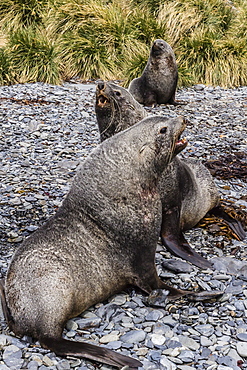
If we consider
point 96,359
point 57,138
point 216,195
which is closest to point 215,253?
point 216,195

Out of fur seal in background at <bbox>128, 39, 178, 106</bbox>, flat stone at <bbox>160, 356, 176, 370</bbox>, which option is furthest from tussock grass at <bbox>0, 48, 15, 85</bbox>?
flat stone at <bbox>160, 356, 176, 370</bbox>

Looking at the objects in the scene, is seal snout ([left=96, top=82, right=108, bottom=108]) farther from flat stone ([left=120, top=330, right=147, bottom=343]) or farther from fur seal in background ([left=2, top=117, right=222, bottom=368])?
flat stone ([left=120, top=330, right=147, bottom=343])

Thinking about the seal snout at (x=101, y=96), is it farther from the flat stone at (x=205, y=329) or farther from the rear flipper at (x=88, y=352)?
the rear flipper at (x=88, y=352)

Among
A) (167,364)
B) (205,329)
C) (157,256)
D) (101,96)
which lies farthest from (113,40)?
(167,364)

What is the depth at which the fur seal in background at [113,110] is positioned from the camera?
5.01m

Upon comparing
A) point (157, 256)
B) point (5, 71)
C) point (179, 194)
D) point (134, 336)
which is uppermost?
point (179, 194)

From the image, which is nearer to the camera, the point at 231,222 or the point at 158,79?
the point at 231,222

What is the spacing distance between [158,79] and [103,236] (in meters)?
6.82

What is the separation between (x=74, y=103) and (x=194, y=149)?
2998 mm

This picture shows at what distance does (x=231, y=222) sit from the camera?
520cm

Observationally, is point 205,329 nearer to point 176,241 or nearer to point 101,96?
point 176,241

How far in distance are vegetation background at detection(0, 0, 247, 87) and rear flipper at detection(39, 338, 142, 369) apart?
8489 millimetres

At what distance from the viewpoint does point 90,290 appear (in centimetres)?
349

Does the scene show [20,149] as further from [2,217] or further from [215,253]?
[215,253]
